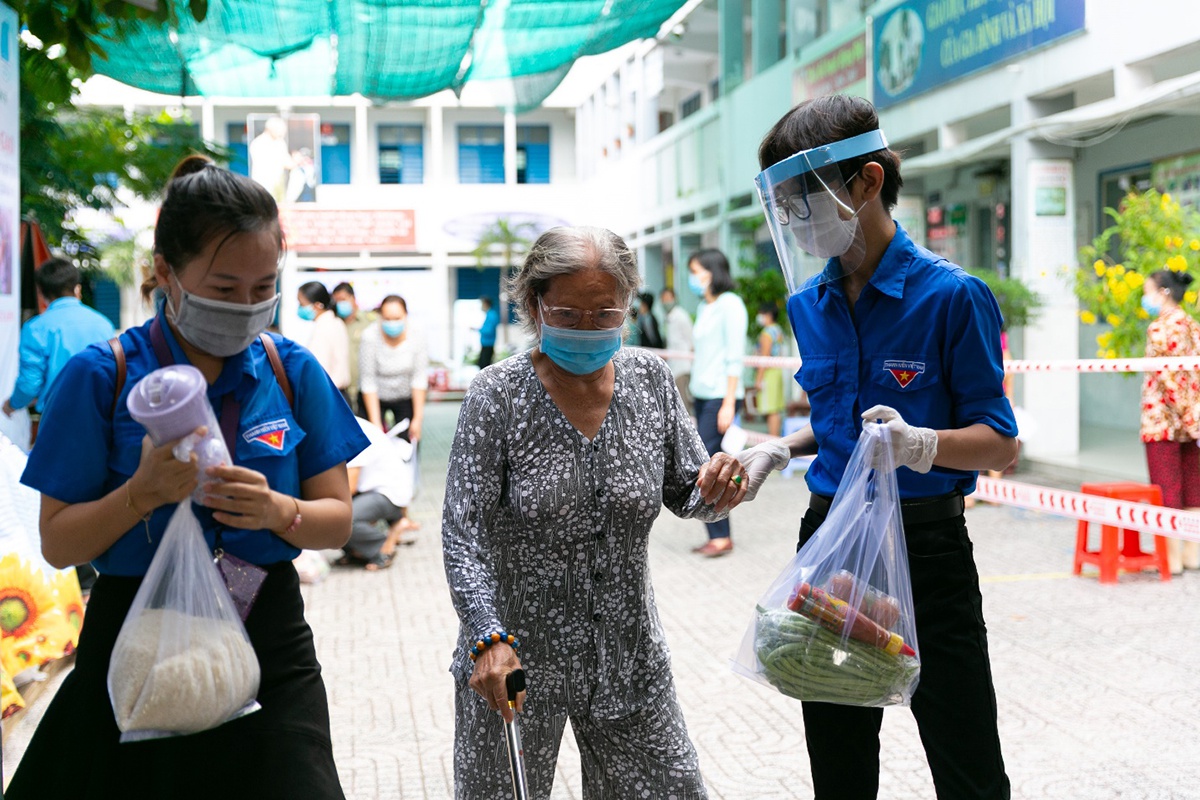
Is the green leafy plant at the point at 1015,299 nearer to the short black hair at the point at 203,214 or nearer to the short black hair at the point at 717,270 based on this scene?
the short black hair at the point at 717,270

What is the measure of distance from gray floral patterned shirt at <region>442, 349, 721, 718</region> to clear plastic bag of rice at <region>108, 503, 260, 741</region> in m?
0.61

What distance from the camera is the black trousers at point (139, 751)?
2.12 meters

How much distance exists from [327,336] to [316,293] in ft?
1.30

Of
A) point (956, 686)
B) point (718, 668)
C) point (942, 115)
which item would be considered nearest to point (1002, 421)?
point (956, 686)

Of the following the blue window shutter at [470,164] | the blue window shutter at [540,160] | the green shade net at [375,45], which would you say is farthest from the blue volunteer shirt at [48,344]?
the blue window shutter at [540,160]

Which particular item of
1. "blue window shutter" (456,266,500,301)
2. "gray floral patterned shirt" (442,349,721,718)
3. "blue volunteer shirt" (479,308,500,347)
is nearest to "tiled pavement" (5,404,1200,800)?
"gray floral patterned shirt" (442,349,721,718)

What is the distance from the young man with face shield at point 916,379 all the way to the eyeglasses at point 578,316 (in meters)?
0.47

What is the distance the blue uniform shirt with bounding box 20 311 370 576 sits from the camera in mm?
2076

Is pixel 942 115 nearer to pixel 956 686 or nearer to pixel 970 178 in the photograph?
pixel 970 178

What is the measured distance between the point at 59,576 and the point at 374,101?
20.0ft

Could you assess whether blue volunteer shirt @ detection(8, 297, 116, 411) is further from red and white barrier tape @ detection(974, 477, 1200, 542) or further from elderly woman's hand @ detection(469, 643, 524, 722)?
elderly woman's hand @ detection(469, 643, 524, 722)

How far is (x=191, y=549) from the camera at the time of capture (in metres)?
2.03

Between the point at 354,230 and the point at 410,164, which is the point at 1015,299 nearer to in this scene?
the point at 354,230

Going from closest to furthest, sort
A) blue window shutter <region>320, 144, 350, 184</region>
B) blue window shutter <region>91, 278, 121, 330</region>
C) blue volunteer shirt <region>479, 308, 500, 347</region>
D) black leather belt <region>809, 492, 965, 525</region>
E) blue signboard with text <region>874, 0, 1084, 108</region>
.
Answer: black leather belt <region>809, 492, 965, 525</region>, blue signboard with text <region>874, 0, 1084, 108</region>, blue volunteer shirt <region>479, 308, 500, 347</region>, blue window shutter <region>91, 278, 121, 330</region>, blue window shutter <region>320, 144, 350, 184</region>
